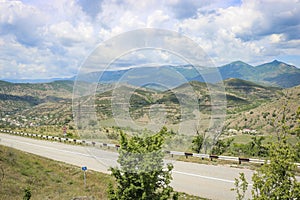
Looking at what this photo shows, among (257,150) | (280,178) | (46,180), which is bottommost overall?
(46,180)

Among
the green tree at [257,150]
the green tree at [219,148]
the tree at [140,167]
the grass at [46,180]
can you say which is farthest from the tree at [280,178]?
the green tree at [219,148]

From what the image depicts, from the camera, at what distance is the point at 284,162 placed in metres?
6.04

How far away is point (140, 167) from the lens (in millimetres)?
6652

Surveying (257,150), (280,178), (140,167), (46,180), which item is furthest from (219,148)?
(140,167)

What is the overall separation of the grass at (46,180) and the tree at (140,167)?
18.1ft

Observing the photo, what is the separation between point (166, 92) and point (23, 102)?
206020mm

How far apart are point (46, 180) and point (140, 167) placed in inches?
524

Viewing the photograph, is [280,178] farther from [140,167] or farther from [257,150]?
[257,150]

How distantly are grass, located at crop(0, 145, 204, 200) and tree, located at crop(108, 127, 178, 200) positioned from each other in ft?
18.1

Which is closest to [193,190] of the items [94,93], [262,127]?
[94,93]

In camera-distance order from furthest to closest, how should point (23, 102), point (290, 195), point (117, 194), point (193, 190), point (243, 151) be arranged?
1. point (23, 102)
2. point (243, 151)
3. point (193, 190)
4. point (117, 194)
5. point (290, 195)

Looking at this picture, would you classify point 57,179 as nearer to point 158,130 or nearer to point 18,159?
point 18,159

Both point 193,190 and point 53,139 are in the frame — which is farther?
point 53,139

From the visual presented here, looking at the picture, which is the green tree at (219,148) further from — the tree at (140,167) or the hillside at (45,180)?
the tree at (140,167)
